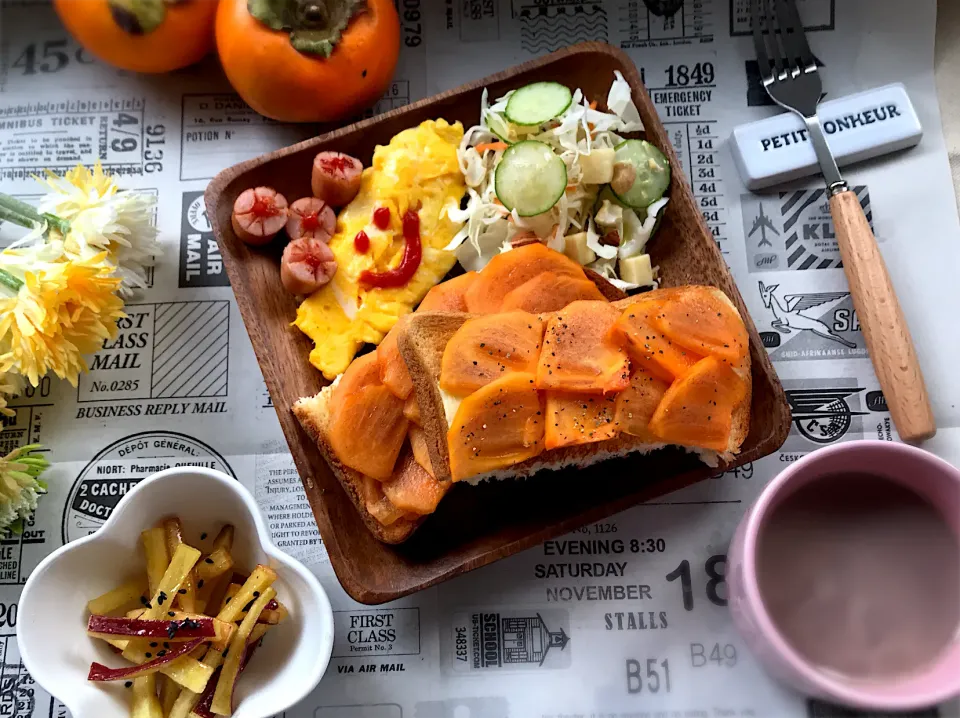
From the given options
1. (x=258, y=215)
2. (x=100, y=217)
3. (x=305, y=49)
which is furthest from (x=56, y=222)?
(x=305, y=49)

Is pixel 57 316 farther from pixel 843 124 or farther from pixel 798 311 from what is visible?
pixel 843 124

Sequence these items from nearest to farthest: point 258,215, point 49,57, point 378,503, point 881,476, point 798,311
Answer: point 881,476
point 378,503
point 258,215
point 798,311
point 49,57

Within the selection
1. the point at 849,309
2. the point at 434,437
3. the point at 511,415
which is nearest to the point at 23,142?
the point at 434,437

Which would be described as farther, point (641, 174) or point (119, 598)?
point (641, 174)

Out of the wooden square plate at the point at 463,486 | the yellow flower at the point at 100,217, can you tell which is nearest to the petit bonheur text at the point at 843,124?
the wooden square plate at the point at 463,486

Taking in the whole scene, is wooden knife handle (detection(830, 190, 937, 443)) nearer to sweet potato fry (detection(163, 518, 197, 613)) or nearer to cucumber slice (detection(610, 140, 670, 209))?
cucumber slice (detection(610, 140, 670, 209))

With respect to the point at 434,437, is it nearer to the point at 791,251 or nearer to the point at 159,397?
the point at 159,397

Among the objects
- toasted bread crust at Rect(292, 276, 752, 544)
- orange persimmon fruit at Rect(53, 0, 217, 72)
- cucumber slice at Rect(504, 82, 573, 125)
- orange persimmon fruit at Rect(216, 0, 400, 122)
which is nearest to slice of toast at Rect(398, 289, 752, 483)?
A: toasted bread crust at Rect(292, 276, 752, 544)
